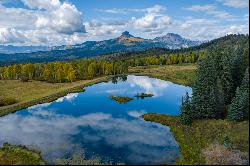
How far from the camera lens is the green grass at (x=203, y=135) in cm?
4403

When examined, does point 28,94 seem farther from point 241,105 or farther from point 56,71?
point 241,105

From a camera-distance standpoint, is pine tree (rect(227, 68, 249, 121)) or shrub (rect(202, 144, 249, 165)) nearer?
shrub (rect(202, 144, 249, 165))

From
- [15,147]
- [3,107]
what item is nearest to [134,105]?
[3,107]

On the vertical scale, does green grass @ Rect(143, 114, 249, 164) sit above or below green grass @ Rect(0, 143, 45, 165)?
above

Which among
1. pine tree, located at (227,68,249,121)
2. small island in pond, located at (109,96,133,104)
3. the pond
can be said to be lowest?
the pond

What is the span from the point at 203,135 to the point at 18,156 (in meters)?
30.1

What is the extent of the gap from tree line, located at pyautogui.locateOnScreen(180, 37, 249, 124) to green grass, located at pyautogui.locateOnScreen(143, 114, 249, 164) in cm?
227

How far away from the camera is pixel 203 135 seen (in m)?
54.2

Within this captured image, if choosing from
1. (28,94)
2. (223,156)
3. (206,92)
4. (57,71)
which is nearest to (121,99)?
(28,94)

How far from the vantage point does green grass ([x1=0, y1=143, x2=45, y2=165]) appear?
1715 inches

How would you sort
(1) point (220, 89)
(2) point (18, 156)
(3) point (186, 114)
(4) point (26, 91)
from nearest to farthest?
(2) point (18, 156), (3) point (186, 114), (1) point (220, 89), (4) point (26, 91)

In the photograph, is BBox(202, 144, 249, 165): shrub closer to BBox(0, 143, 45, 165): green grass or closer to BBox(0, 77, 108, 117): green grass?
BBox(0, 143, 45, 165): green grass

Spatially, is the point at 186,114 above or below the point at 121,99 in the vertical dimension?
above

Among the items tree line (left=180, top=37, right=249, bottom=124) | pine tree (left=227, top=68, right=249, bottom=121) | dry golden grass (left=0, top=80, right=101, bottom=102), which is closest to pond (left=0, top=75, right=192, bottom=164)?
tree line (left=180, top=37, right=249, bottom=124)
